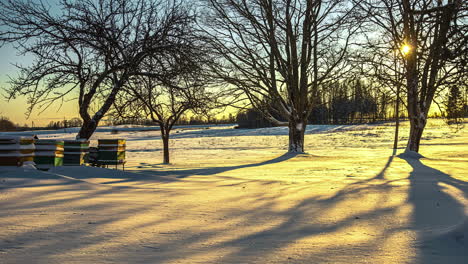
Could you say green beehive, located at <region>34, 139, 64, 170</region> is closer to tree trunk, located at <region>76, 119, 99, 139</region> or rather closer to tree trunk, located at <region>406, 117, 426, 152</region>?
tree trunk, located at <region>76, 119, 99, 139</region>

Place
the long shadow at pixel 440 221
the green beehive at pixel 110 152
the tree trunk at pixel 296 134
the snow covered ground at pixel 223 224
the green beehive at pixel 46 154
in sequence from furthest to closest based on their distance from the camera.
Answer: the tree trunk at pixel 296 134 → the green beehive at pixel 110 152 → the green beehive at pixel 46 154 → the long shadow at pixel 440 221 → the snow covered ground at pixel 223 224

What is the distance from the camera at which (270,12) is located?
656 inches

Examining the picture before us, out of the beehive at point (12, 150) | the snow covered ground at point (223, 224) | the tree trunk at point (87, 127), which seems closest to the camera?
the snow covered ground at point (223, 224)

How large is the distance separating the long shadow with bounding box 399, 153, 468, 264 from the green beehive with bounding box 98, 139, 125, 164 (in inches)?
313

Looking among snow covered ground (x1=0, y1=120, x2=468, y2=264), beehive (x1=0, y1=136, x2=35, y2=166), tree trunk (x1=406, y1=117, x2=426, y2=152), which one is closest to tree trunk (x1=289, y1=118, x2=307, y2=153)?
tree trunk (x1=406, y1=117, x2=426, y2=152)

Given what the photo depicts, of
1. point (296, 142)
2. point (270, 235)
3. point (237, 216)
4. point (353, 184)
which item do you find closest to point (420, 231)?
point (270, 235)

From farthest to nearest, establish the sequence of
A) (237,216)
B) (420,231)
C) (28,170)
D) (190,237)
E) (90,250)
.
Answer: (28,170) < (237,216) < (420,231) < (190,237) < (90,250)

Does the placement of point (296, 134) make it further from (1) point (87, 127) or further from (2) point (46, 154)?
(2) point (46, 154)

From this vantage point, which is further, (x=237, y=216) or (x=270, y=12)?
(x=270, y=12)

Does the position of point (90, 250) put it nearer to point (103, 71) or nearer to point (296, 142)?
point (103, 71)

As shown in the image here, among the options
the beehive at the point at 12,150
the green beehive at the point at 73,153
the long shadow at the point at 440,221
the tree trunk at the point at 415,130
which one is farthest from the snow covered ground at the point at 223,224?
the tree trunk at the point at 415,130

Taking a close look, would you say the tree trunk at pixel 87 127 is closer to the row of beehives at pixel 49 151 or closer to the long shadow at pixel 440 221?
the row of beehives at pixel 49 151

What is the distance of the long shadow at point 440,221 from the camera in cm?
325

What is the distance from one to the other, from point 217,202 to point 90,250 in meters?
2.54
